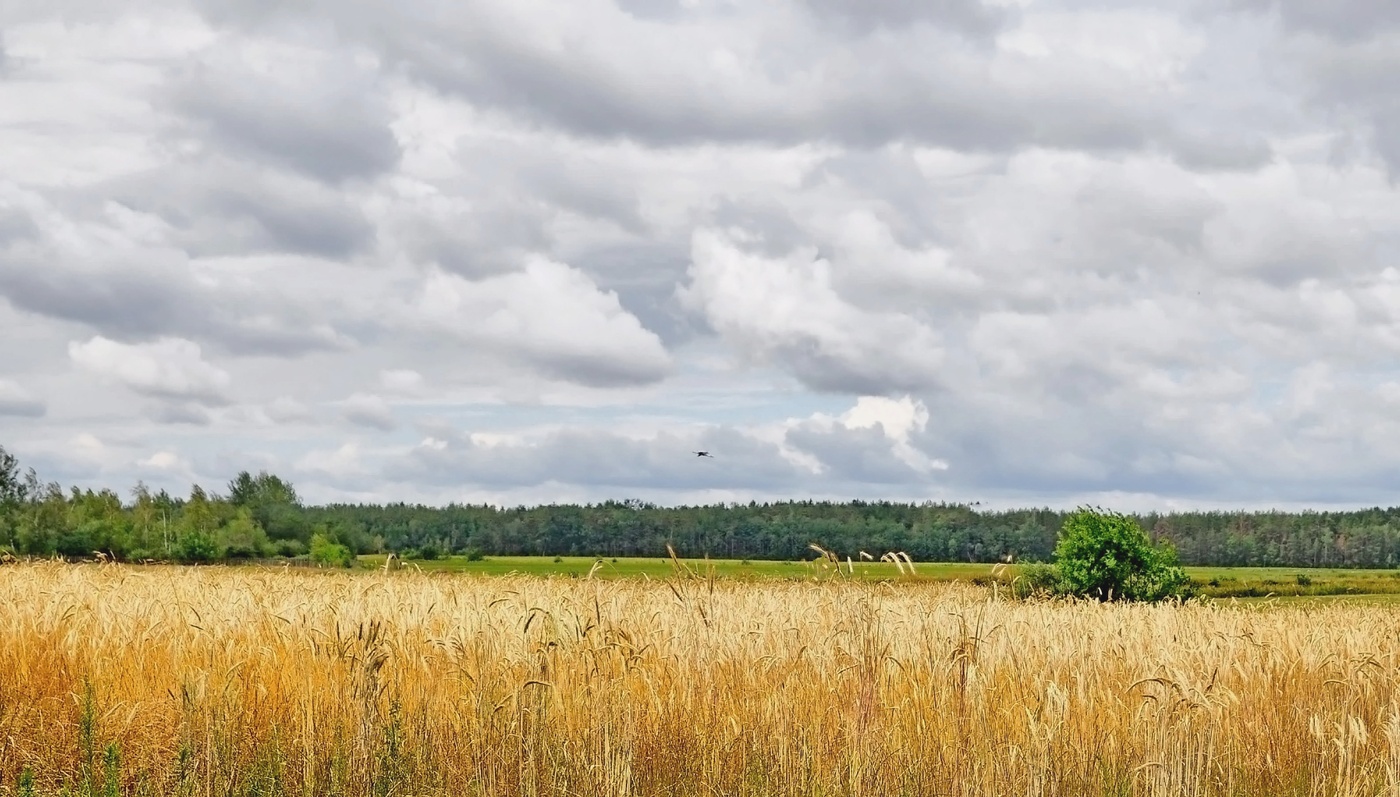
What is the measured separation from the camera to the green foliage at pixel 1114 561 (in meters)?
32.2

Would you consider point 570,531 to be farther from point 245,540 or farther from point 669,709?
point 669,709

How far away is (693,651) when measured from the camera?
383 inches

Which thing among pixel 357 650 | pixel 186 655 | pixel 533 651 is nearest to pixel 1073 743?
pixel 533 651

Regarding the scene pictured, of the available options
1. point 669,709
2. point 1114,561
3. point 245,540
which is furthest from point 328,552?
point 669,709

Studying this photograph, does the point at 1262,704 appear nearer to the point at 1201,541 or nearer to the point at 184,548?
the point at 184,548

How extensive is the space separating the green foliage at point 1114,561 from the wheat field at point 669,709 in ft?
71.0

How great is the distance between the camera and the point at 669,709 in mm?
8672

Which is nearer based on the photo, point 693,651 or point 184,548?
point 693,651

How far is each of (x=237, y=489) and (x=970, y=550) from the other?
9694cm

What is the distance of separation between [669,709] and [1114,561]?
26.2m

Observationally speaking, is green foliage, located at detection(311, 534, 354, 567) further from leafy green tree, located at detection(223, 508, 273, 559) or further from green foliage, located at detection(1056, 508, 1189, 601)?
green foliage, located at detection(1056, 508, 1189, 601)

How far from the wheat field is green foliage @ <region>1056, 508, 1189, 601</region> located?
2164 centimetres

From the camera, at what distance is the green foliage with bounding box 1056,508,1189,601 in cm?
3216

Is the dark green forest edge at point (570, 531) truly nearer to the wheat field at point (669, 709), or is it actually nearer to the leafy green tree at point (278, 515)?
the leafy green tree at point (278, 515)
